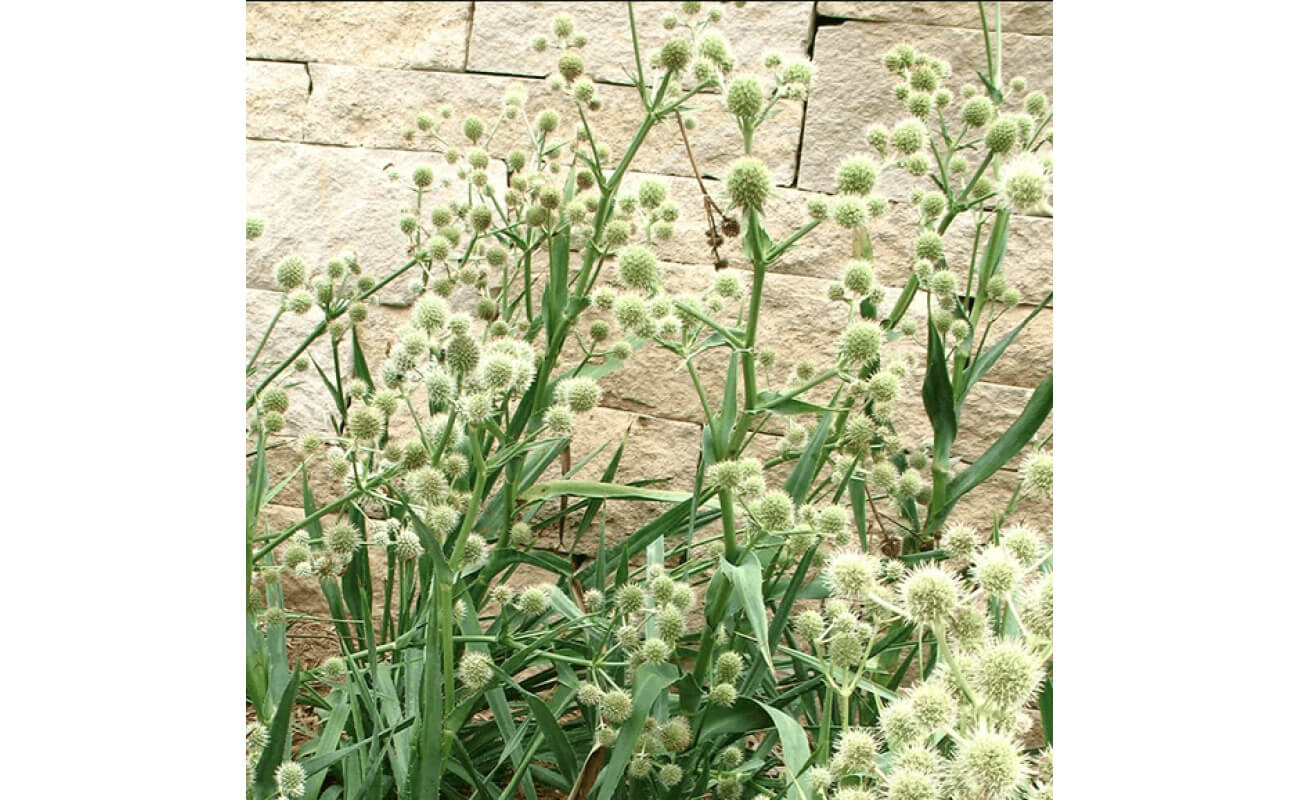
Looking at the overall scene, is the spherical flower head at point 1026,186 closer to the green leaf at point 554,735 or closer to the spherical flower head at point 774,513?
the spherical flower head at point 774,513

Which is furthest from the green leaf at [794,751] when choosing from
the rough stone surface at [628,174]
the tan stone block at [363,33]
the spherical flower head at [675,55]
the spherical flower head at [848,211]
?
the tan stone block at [363,33]

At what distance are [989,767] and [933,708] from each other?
0.11 feet

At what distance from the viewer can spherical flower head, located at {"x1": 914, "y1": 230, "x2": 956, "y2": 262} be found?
836 millimetres

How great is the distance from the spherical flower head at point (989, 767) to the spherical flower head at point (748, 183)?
1.21 ft

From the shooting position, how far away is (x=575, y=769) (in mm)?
784

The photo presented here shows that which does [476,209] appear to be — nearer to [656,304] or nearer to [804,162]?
[656,304]

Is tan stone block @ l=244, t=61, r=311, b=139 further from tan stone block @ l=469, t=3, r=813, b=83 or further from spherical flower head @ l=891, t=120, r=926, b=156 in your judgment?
spherical flower head @ l=891, t=120, r=926, b=156

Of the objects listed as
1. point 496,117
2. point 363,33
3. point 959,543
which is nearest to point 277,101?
point 363,33

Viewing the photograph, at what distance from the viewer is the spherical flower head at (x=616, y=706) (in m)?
0.70

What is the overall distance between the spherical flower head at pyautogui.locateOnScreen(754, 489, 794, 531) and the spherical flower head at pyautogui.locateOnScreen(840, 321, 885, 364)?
12 cm

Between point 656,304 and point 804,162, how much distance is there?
2.65 feet
